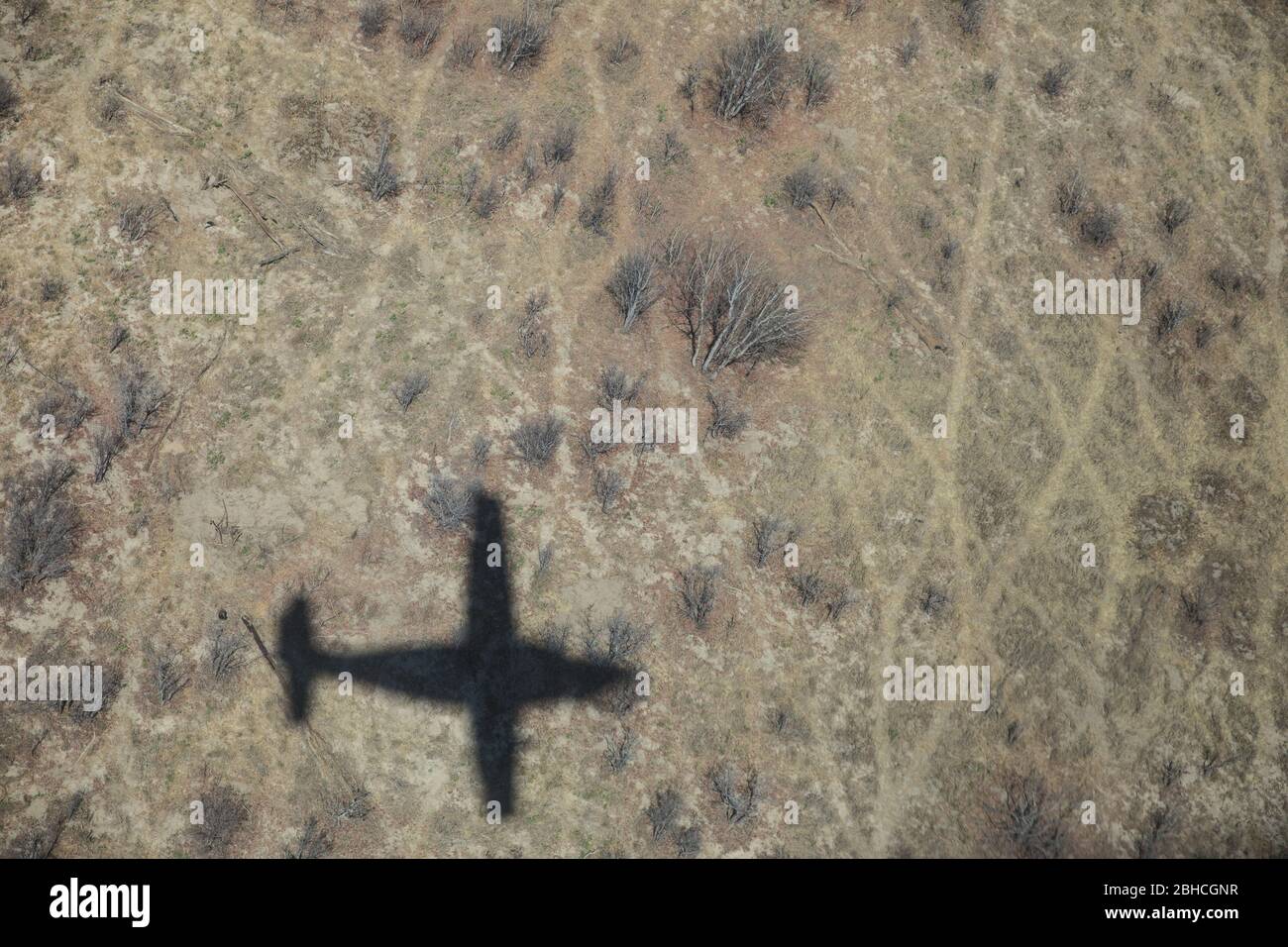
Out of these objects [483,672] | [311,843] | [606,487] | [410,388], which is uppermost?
[410,388]

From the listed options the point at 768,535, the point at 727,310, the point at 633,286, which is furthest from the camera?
the point at 727,310

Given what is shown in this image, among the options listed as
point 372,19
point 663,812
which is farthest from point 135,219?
point 663,812

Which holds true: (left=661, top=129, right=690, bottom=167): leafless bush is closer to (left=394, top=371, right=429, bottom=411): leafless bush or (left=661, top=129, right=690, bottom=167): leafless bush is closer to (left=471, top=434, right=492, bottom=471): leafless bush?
(left=394, top=371, right=429, bottom=411): leafless bush

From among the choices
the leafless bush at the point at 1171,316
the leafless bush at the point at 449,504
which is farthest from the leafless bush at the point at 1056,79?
the leafless bush at the point at 449,504

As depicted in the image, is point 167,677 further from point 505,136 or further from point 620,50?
point 620,50

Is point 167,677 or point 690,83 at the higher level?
point 690,83

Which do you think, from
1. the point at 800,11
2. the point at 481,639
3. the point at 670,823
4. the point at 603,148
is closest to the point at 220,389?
the point at 481,639

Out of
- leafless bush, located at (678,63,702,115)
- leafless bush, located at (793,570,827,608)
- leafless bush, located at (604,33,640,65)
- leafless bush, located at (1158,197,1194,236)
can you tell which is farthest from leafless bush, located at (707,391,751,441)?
leafless bush, located at (1158,197,1194,236)
